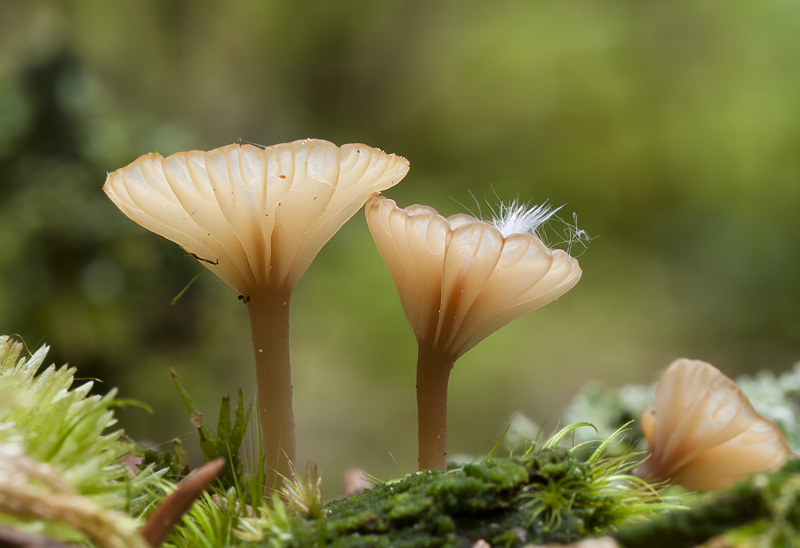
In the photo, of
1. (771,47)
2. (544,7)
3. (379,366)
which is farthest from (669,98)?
(379,366)

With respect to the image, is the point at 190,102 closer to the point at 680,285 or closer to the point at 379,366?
the point at 379,366

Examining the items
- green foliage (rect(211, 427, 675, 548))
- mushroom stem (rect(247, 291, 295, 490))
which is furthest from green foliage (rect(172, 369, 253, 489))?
green foliage (rect(211, 427, 675, 548))

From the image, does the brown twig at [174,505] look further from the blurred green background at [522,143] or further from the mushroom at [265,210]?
the blurred green background at [522,143]

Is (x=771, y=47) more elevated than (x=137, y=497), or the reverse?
(x=771, y=47)

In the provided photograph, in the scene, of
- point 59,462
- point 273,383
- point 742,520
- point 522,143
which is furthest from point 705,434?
point 522,143

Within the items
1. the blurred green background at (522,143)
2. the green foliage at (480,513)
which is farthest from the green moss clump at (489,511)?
the blurred green background at (522,143)

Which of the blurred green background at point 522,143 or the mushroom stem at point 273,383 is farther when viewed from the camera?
the blurred green background at point 522,143

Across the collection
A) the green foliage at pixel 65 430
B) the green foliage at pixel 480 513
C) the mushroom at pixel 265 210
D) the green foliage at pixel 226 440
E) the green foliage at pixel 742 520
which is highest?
the mushroom at pixel 265 210
